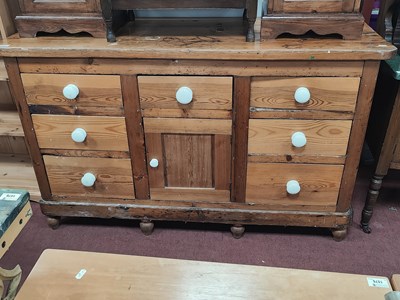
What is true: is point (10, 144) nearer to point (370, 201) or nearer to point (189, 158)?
point (189, 158)

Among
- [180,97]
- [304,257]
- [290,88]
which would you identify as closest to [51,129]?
[180,97]

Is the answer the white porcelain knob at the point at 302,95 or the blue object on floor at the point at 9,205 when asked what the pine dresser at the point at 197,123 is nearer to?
the white porcelain knob at the point at 302,95

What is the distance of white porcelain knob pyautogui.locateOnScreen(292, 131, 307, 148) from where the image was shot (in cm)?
135

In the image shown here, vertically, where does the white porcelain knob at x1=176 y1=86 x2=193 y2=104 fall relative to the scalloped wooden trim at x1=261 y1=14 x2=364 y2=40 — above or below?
below

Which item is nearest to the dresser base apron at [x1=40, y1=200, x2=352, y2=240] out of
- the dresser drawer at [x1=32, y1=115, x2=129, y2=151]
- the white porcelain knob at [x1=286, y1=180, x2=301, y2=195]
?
the white porcelain knob at [x1=286, y1=180, x2=301, y2=195]

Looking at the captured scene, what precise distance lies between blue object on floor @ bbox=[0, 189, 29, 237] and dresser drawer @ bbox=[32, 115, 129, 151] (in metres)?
0.59

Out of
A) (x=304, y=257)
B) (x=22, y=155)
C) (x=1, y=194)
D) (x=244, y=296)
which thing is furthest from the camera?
(x=22, y=155)

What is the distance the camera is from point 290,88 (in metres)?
1.29

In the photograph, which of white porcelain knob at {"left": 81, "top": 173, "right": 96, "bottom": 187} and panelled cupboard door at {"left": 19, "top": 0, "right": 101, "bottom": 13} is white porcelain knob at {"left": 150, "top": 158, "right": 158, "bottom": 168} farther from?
panelled cupboard door at {"left": 19, "top": 0, "right": 101, "bottom": 13}

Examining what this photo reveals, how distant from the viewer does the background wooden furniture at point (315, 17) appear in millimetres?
1274

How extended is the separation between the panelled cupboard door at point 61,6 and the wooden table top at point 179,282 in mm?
833

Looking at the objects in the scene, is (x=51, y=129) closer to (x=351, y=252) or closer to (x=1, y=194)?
(x=1, y=194)

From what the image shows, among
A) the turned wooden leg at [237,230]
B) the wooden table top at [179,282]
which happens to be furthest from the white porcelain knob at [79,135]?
the turned wooden leg at [237,230]

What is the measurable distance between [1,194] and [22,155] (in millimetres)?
1319
